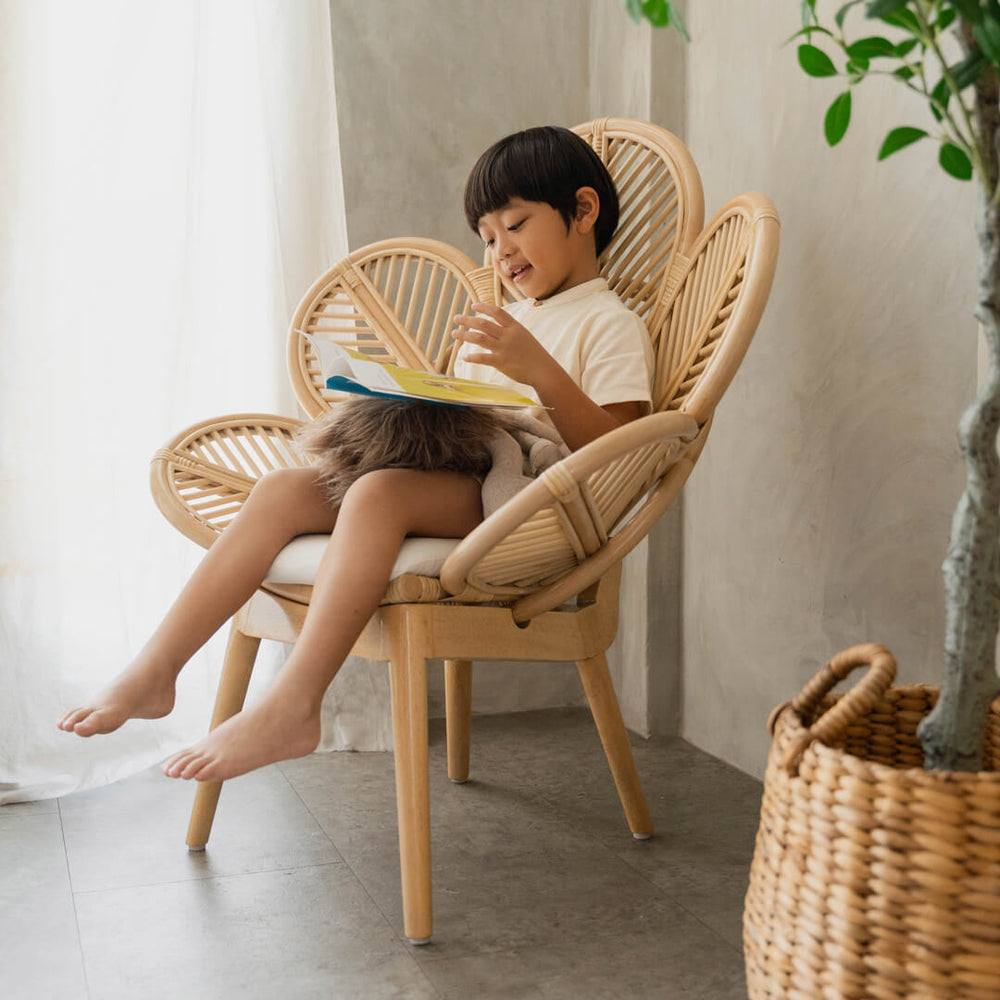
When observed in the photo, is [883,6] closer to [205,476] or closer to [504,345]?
[504,345]

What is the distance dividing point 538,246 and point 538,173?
10 centimetres

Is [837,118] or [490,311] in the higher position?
[837,118]

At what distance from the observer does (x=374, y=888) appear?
139 centimetres

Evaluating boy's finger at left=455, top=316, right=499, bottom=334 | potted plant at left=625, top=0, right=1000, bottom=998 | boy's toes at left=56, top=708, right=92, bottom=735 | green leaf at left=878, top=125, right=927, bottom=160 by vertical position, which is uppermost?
green leaf at left=878, top=125, right=927, bottom=160

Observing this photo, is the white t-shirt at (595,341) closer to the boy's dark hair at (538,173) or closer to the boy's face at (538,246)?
the boy's face at (538,246)

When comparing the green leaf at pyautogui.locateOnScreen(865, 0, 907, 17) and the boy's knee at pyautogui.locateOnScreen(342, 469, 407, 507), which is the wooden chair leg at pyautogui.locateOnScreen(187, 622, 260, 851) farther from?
the green leaf at pyautogui.locateOnScreen(865, 0, 907, 17)

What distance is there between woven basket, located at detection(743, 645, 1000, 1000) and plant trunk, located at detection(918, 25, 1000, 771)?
0.17ft

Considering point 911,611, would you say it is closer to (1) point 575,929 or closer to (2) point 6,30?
(1) point 575,929

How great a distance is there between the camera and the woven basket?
75 centimetres

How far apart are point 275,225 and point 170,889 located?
3.61ft

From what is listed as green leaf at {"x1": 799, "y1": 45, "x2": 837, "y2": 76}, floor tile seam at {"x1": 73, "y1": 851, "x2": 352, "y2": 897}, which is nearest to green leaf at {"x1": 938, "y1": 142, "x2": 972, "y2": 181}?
green leaf at {"x1": 799, "y1": 45, "x2": 837, "y2": 76}

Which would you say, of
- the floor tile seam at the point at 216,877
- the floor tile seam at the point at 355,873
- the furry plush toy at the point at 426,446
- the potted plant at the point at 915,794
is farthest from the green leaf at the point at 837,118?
the floor tile seam at the point at 216,877

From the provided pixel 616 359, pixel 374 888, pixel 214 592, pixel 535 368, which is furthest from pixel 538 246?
pixel 374 888

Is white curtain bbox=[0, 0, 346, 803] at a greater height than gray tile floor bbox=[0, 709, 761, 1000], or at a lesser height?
greater
